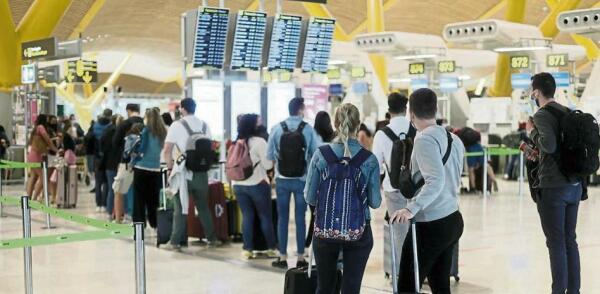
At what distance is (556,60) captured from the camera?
21.1 meters

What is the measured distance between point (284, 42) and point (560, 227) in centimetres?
647

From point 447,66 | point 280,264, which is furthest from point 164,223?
point 447,66

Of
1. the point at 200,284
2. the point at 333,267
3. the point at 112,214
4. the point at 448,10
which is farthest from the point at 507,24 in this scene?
the point at 448,10

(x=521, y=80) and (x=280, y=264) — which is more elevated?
(x=521, y=80)

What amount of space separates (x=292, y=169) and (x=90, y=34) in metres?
39.0

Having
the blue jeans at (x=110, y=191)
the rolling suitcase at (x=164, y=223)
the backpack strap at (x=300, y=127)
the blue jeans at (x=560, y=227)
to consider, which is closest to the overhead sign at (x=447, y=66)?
the blue jeans at (x=110, y=191)

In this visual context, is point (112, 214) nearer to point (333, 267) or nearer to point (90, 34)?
point (333, 267)

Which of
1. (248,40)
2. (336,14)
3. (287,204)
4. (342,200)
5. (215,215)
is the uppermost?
(336,14)

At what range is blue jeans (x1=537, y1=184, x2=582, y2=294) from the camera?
5.78 m

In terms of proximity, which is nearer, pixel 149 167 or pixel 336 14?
pixel 149 167

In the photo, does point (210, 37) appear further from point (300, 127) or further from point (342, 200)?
point (342, 200)

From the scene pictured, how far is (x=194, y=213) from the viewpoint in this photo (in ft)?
33.0

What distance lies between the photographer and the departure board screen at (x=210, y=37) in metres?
10.6

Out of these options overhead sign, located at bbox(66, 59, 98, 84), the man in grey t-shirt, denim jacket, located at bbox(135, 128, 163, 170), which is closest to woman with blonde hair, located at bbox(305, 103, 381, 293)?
the man in grey t-shirt
